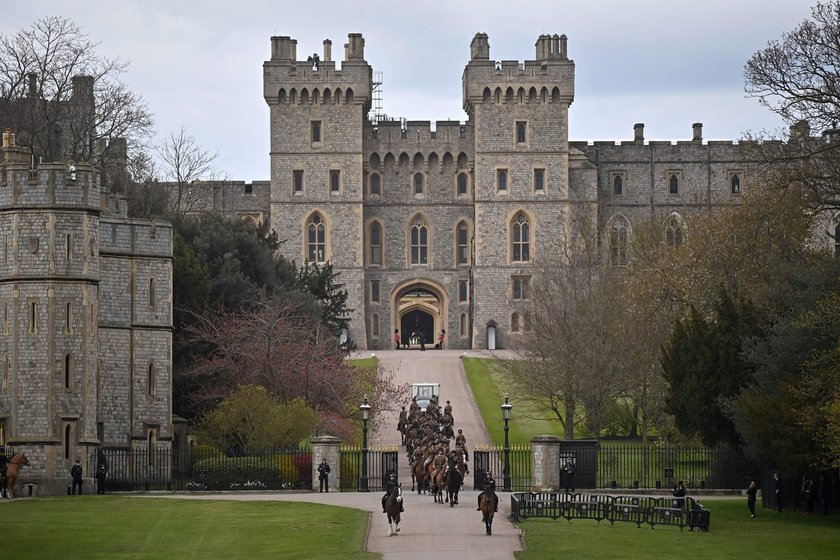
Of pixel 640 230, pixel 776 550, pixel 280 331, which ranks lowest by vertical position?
pixel 776 550

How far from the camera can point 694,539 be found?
3117 centimetres

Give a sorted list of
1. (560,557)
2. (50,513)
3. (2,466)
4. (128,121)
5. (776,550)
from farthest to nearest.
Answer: (128,121) → (2,466) → (50,513) → (776,550) → (560,557)

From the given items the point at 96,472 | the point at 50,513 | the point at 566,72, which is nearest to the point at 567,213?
the point at 566,72

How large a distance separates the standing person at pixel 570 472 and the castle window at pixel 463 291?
41114 mm

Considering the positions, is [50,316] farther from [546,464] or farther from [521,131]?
[521,131]

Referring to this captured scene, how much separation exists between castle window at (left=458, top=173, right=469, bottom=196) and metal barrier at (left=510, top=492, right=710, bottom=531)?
49404 mm

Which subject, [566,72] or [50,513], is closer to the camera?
[50,513]

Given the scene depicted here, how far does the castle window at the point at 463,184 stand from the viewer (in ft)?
277

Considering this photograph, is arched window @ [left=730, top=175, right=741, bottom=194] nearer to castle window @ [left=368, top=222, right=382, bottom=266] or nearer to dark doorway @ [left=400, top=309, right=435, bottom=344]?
dark doorway @ [left=400, top=309, right=435, bottom=344]

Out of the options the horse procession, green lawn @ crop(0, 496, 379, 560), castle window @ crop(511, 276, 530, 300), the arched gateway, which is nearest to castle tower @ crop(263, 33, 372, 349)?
the arched gateway

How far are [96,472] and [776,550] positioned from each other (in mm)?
17502

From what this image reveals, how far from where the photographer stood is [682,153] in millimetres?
86688

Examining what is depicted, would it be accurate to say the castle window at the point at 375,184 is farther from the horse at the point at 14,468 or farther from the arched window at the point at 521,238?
the horse at the point at 14,468

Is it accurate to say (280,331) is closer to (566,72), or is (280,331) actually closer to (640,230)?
(640,230)
